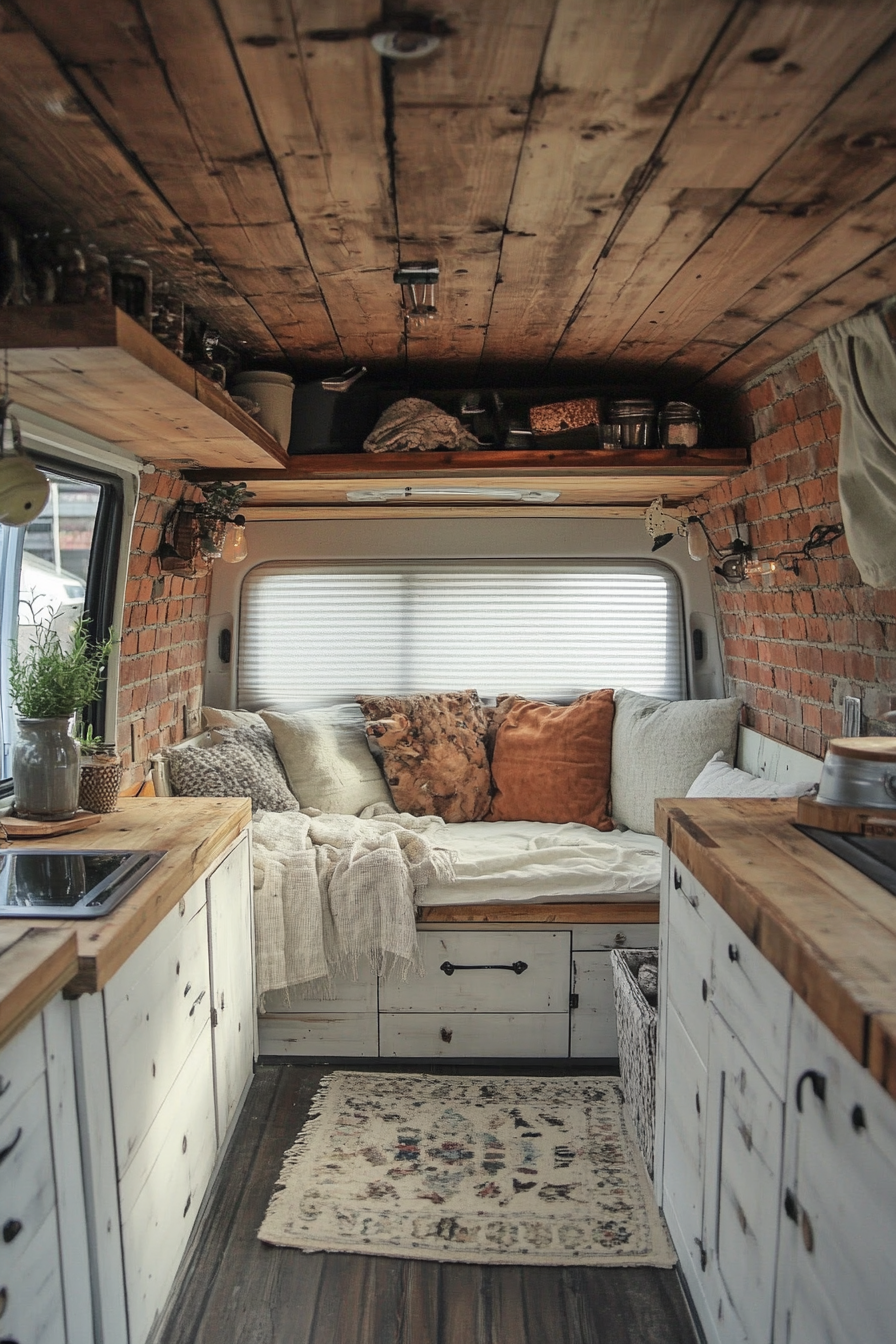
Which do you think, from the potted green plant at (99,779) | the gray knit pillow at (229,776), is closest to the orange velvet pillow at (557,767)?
the gray knit pillow at (229,776)

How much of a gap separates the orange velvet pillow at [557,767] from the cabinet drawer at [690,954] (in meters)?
1.45

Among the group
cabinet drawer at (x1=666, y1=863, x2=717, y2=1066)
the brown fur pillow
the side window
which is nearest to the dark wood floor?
cabinet drawer at (x1=666, y1=863, x2=717, y2=1066)

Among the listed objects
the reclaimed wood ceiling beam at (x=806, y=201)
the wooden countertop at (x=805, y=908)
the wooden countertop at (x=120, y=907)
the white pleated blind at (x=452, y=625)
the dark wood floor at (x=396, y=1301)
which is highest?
the reclaimed wood ceiling beam at (x=806, y=201)

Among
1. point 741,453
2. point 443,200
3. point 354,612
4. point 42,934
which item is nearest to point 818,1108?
point 42,934

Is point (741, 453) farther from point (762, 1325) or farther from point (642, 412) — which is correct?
point (762, 1325)

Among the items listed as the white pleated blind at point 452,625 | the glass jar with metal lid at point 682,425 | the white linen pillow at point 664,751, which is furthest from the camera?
the white pleated blind at point 452,625

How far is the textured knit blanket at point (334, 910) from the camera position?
2.75 meters

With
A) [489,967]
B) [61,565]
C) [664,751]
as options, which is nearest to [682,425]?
[664,751]

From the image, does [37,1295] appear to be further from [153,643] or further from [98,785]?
[153,643]

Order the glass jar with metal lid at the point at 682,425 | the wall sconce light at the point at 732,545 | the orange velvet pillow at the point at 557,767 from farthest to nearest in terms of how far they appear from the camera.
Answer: the orange velvet pillow at the point at 557,767, the glass jar with metal lid at the point at 682,425, the wall sconce light at the point at 732,545

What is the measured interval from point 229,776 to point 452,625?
4.03ft

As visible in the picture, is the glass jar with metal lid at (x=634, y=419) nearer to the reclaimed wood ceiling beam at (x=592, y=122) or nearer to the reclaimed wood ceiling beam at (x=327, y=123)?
the reclaimed wood ceiling beam at (x=592, y=122)

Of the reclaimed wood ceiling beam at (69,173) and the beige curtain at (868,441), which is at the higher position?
the reclaimed wood ceiling beam at (69,173)

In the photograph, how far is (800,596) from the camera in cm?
282
